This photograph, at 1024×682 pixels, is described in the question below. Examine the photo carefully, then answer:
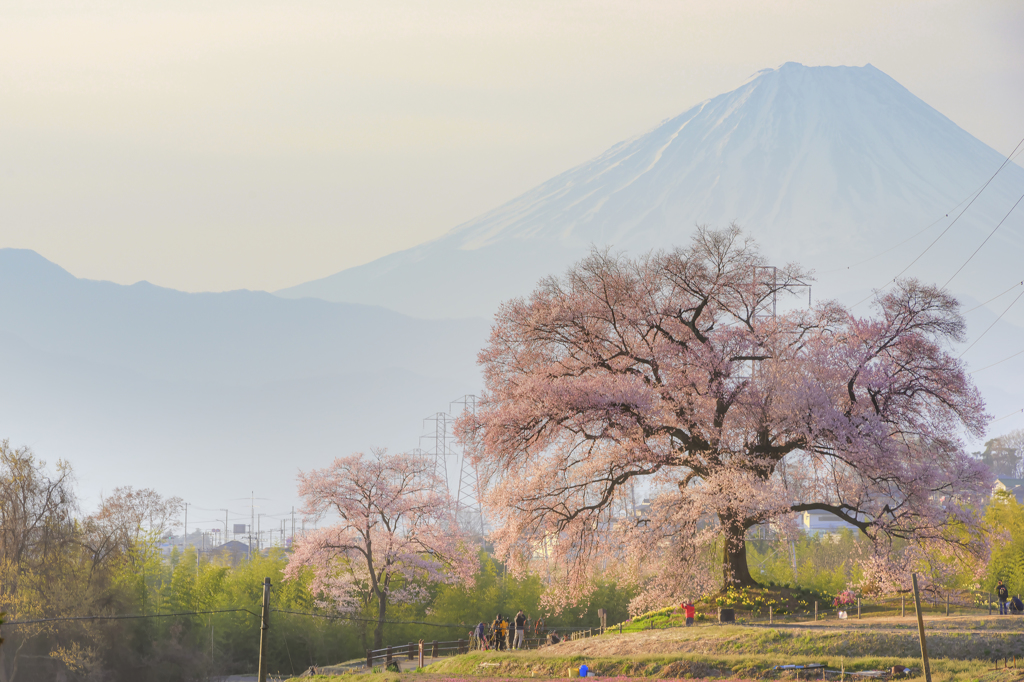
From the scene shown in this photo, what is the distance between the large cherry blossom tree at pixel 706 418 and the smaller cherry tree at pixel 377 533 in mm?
21253

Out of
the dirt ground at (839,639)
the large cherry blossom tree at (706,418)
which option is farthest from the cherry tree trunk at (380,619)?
the dirt ground at (839,639)

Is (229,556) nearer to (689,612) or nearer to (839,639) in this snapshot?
(689,612)

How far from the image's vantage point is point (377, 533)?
56.0m

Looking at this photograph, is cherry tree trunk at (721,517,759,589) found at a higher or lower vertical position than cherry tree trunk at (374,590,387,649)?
higher

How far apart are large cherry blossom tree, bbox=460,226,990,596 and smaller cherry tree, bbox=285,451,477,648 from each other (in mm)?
21253

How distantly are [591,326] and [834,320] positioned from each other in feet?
30.1

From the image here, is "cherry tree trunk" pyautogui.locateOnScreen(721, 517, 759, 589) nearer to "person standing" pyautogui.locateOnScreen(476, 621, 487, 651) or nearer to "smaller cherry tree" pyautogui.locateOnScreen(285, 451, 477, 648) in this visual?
"person standing" pyautogui.locateOnScreen(476, 621, 487, 651)

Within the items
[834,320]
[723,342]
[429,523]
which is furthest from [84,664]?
[834,320]

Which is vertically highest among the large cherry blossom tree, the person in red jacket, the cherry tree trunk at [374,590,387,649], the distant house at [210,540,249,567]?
the large cherry blossom tree

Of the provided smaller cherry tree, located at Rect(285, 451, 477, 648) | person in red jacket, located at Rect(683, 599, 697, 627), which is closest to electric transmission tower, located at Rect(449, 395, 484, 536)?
smaller cherry tree, located at Rect(285, 451, 477, 648)

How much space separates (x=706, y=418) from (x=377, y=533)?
27.8 m

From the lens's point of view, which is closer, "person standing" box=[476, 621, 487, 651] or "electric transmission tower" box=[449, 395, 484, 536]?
"electric transmission tower" box=[449, 395, 484, 536]

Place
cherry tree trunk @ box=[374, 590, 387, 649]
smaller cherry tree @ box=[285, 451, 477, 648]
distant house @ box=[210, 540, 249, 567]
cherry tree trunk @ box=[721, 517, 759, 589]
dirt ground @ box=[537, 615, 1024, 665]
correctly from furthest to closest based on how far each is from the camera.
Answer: distant house @ box=[210, 540, 249, 567]
smaller cherry tree @ box=[285, 451, 477, 648]
cherry tree trunk @ box=[374, 590, 387, 649]
cherry tree trunk @ box=[721, 517, 759, 589]
dirt ground @ box=[537, 615, 1024, 665]

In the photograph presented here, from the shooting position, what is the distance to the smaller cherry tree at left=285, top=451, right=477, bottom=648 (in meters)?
55.1
